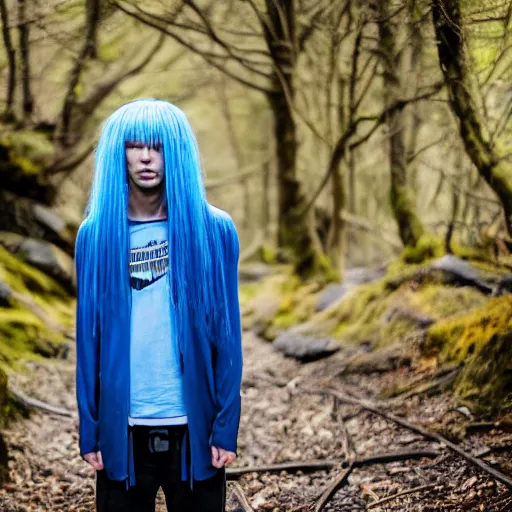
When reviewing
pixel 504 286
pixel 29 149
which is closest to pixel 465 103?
pixel 504 286

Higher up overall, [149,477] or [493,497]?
[149,477]

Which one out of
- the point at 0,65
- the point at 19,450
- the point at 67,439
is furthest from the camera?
the point at 0,65

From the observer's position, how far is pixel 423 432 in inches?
143

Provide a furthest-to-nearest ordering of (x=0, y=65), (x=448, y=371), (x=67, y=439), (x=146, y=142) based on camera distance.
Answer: (x=0, y=65) < (x=448, y=371) < (x=67, y=439) < (x=146, y=142)

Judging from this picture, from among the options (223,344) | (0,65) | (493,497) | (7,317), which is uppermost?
(0,65)

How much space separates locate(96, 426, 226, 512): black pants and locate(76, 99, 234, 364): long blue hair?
0.45 m

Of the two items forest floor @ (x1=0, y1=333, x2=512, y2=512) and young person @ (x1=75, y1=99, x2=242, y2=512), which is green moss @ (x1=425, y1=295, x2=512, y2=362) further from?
young person @ (x1=75, y1=99, x2=242, y2=512)

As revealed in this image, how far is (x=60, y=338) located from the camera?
584 centimetres

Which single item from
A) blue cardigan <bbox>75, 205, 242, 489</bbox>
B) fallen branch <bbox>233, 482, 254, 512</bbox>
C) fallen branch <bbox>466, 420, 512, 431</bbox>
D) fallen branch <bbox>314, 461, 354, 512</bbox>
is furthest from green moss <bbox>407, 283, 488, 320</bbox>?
blue cardigan <bbox>75, 205, 242, 489</bbox>

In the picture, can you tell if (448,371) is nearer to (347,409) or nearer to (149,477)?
(347,409)

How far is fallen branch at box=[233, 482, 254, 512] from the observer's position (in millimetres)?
3004

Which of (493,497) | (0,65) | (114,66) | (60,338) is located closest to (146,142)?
(493,497)

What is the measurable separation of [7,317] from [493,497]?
15.0 feet

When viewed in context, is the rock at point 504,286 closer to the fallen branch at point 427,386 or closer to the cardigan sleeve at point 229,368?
the fallen branch at point 427,386
